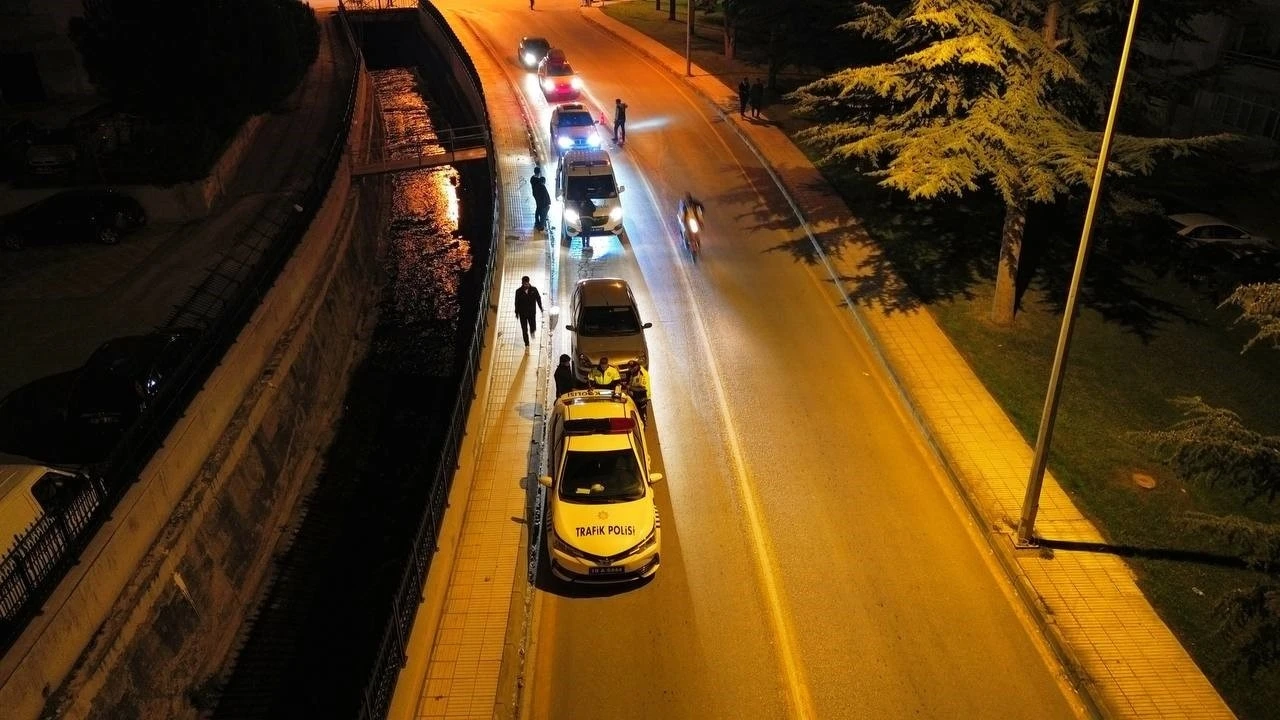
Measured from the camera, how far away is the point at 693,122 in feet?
106

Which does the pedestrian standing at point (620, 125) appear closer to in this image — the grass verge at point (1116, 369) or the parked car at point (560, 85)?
the parked car at point (560, 85)

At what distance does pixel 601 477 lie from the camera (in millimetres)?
12188

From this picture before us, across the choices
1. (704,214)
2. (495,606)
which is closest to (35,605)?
(495,606)

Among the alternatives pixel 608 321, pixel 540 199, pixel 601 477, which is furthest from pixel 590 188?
pixel 601 477

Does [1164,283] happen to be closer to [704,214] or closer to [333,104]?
[704,214]

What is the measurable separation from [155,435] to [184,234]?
1277 cm

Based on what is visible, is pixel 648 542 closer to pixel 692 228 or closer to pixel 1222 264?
pixel 692 228

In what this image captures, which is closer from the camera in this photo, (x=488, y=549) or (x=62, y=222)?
(x=488, y=549)

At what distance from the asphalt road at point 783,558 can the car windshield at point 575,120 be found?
935 cm

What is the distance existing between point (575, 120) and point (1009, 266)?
1636cm

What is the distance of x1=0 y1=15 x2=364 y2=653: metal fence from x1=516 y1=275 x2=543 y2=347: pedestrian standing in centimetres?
563

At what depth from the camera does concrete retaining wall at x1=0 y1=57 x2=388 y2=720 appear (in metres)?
10.4

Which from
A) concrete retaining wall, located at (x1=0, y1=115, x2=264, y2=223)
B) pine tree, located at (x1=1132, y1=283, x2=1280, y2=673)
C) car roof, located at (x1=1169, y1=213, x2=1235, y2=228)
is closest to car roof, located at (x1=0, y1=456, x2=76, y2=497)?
pine tree, located at (x1=1132, y1=283, x2=1280, y2=673)

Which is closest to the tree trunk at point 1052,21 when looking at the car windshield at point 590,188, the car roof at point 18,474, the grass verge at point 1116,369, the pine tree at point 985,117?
the pine tree at point 985,117
